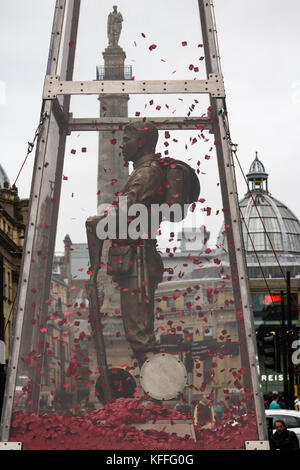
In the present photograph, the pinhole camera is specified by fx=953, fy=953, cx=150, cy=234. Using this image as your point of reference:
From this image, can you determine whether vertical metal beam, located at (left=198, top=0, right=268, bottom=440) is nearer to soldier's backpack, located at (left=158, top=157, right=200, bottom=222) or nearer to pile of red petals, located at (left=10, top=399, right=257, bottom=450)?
pile of red petals, located at (left=10, top=399, right=257, bottom=450)

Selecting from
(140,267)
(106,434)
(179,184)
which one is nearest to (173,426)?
(106,434)

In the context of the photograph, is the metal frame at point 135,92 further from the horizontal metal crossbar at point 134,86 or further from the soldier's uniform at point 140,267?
the soldier's uniform at point 140,267

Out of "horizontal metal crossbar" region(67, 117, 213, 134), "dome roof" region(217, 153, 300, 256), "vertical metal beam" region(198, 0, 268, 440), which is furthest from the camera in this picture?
"dome roof" region(217, 153, 300, 256)

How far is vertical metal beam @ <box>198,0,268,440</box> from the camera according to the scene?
6.73 meters

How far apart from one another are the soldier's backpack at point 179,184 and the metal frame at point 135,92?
40cm

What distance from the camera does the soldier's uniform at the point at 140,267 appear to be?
27.5 feet

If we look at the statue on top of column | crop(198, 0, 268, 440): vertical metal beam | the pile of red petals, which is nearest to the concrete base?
the pile of red petals

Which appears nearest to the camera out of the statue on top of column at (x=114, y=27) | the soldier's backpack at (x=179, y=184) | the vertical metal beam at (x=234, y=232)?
the vertical metal beam at (x=234, y=232)

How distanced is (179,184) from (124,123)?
78 centimetres

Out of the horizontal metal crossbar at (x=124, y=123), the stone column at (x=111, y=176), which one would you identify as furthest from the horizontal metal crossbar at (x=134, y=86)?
the horizontal metal crossbar at (x=124, y=123)

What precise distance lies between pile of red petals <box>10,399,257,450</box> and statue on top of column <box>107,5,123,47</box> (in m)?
3.56

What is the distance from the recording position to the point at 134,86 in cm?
738

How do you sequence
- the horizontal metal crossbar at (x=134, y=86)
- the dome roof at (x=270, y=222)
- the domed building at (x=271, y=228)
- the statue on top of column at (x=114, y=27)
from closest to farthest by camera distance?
the horizontal metal crossbar at (x=134, y=86), the statue on top of column at (x=114, y=27), the domed building at (x=271, y=228), the dome roof at (x=270, y=222)

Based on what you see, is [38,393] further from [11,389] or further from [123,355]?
[123,355]
